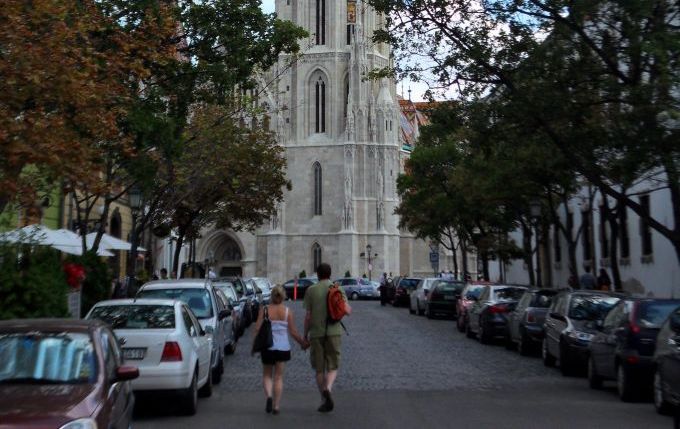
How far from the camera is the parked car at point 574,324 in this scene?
15.3 m

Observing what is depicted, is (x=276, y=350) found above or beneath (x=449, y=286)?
beneath

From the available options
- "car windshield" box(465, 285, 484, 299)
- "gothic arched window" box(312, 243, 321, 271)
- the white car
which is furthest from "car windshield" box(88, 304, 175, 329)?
"gothic arched window" box(312, 243, 321, 271)

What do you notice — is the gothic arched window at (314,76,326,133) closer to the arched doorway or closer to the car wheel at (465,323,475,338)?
the arched doorway

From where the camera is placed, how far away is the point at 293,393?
13531 mm

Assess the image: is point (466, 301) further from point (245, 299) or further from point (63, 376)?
point (63, 376)

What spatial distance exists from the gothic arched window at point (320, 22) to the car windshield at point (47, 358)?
71.8 meters

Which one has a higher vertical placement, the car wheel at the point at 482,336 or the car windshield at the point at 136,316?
the car windshield at the point at 136,316

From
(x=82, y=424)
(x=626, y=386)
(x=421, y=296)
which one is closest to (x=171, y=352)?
(x=82, y=424)

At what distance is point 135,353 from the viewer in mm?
10789

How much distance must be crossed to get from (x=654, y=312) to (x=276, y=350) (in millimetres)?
5558

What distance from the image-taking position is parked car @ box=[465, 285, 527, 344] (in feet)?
71.2

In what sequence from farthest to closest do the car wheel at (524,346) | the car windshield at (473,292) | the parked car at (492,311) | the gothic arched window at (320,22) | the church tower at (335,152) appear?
the gothic arched window at (320,22), the church tower at (335,152), the car windshield at (473,292), the parked car at (492,311), the car wheel at (524,346)

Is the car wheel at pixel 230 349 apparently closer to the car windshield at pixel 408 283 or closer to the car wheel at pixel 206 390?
the car wheel at pixel 206 390

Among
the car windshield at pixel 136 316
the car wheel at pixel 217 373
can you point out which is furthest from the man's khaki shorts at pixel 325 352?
the car wheel at pixel 217 373
